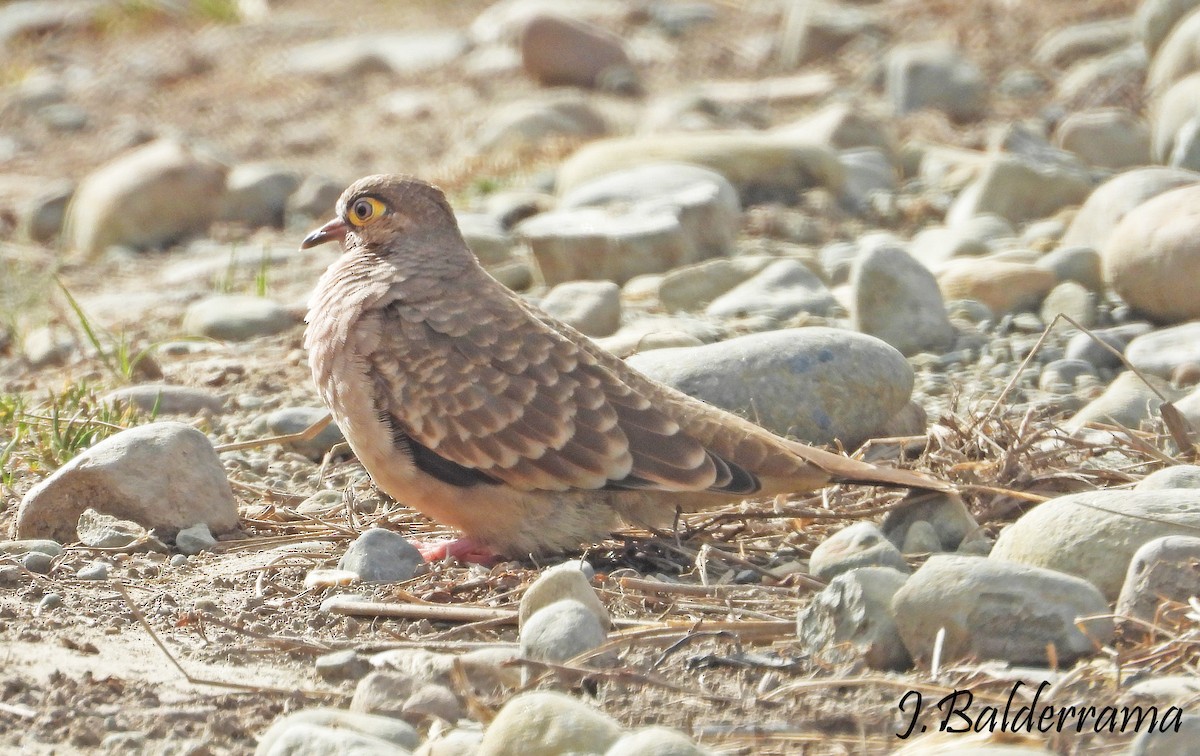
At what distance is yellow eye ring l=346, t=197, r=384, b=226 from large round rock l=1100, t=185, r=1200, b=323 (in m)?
3.08

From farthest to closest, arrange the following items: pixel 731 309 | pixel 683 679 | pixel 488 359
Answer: pixel 731 309
pixel 488 359
pixel 683 679

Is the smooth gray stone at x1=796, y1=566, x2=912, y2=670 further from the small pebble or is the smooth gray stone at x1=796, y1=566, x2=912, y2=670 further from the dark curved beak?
the dark curved beak

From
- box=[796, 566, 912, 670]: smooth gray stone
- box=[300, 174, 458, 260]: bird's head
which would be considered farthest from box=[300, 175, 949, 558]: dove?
box=[796, 566, 912, 670]: smooth gray stone

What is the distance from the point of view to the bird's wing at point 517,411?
4211 mm

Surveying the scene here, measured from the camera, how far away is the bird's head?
479cm

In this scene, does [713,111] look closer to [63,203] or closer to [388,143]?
[388,143]

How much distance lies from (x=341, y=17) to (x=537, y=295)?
916 cm

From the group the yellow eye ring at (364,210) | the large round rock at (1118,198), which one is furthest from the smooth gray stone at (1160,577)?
the large round rock at (1118,198)

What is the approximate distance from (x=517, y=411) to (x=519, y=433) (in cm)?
7

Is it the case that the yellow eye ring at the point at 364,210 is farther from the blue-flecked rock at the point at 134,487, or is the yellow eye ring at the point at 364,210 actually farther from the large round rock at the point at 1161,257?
the large round rock at the point at 1161,257

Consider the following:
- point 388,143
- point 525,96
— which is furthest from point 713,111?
point 388,143

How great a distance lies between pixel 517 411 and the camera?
4.29 m

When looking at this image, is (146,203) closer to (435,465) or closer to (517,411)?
(435,465)

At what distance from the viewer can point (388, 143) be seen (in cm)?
1152
